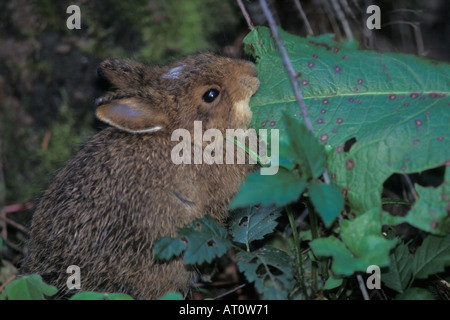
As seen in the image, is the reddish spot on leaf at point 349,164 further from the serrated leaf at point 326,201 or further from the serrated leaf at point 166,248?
the serrated leaf at point 166,248

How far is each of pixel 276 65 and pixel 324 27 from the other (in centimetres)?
184

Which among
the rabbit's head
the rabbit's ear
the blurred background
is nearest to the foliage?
the rabbit's head

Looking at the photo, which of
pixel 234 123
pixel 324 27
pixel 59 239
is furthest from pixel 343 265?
pixel 324 27

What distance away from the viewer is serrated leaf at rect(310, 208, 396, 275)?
8.04ft

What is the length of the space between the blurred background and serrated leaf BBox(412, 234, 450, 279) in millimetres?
2879

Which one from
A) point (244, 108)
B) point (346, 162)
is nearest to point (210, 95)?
point (244, 108)

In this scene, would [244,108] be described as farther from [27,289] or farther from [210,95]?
[27,289]

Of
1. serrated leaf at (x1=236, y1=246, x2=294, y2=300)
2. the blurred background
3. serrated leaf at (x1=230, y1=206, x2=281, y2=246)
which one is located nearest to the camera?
serrated leaf at (x1=236, y1=246, x2=294, y2=300)

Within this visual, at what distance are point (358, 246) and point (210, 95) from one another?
1894 millimetres

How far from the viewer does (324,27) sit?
5.21m

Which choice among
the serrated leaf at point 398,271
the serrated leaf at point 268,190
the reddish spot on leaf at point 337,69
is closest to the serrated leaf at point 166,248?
the serrated leaf at point 268,190

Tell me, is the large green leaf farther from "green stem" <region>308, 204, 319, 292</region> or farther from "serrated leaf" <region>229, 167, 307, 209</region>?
"serrated leaf" <region>229, 167, 307, 209</region>

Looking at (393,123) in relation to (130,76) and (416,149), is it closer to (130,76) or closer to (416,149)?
(416,149)

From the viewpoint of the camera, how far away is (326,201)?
2.37 m
